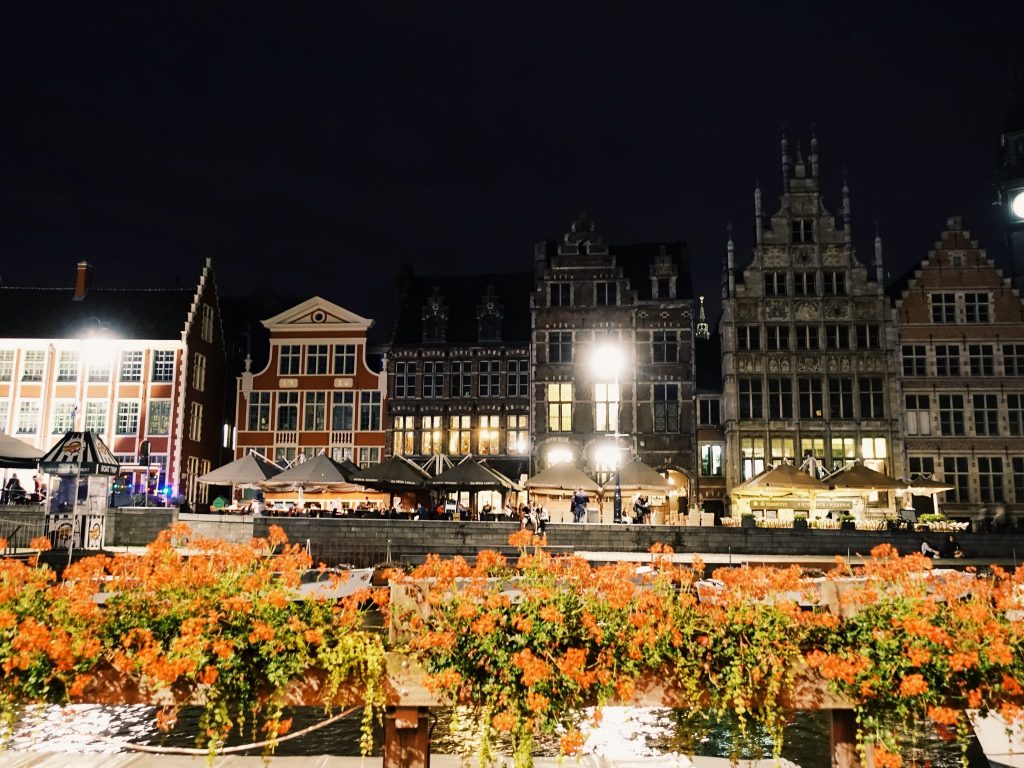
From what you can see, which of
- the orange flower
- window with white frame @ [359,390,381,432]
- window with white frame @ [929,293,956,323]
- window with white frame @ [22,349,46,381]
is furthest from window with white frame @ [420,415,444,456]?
the orange flower

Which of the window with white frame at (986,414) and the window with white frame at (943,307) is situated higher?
the window with white frame at (943,307)

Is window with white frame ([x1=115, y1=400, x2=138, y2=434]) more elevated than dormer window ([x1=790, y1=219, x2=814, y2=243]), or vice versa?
dormer window ([x1=790, y1=219, x2=814, y2=243])

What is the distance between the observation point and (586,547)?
27.8 m

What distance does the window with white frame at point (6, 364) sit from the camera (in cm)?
4512

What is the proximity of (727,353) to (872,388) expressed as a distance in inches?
278

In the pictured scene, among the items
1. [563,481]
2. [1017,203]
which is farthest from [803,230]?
[563,481]

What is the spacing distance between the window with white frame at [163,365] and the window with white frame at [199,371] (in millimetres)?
1316

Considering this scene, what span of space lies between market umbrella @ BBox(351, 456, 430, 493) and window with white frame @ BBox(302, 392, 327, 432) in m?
17.5

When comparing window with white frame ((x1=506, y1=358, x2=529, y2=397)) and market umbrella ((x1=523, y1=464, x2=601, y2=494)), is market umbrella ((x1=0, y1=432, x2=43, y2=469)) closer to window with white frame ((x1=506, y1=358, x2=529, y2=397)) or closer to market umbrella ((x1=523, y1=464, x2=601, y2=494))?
market umbrella ((x1=523, y1=464, x2=601, y2=494))

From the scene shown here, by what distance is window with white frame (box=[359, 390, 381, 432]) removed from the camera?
44875 millimetres

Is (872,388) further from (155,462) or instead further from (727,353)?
(155,462)

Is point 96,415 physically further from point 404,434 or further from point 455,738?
point 455,738

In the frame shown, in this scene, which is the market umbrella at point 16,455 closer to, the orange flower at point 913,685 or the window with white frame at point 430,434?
the window with white frame at point 430,434

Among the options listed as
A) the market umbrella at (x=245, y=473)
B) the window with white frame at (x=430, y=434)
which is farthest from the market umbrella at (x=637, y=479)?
the window with white frame at (x=430, y=434)
